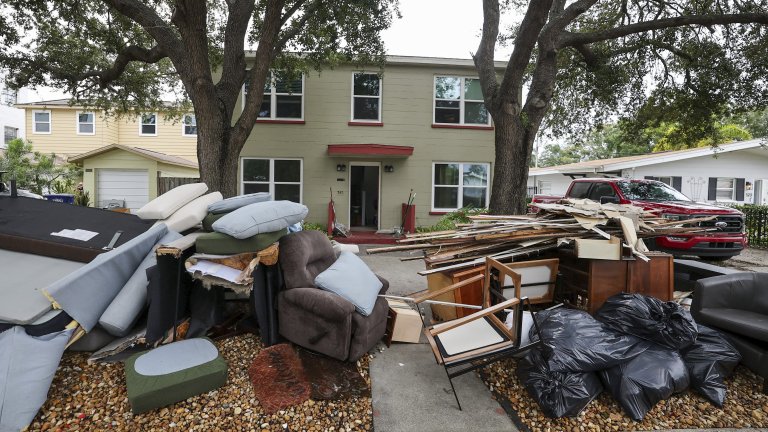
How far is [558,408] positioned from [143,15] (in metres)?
8.62

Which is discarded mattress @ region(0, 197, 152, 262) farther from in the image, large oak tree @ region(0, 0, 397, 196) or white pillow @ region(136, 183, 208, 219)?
large oak tree @ region(0, 0, 397, 196)

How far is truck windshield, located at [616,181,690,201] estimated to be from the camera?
8.59m

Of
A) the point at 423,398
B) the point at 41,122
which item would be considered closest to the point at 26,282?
the point at 423,398

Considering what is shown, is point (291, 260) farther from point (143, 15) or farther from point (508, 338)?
point (143, 15)

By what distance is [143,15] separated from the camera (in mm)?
7090

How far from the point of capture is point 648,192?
8.75 meters

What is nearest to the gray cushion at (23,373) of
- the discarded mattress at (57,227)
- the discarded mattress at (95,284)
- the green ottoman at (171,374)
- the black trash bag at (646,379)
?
the discarded mattress at (95,284)

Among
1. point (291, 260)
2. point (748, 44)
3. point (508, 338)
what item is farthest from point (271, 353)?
point (748, 44)

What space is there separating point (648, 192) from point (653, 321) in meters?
6.91

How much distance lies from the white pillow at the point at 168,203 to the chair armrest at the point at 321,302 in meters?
1.84

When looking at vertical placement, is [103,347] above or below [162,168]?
below

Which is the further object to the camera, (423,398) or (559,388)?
(423,398)

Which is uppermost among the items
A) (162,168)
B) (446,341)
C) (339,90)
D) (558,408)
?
(339,90)

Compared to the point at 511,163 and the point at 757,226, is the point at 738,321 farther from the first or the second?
the point at 757,226
